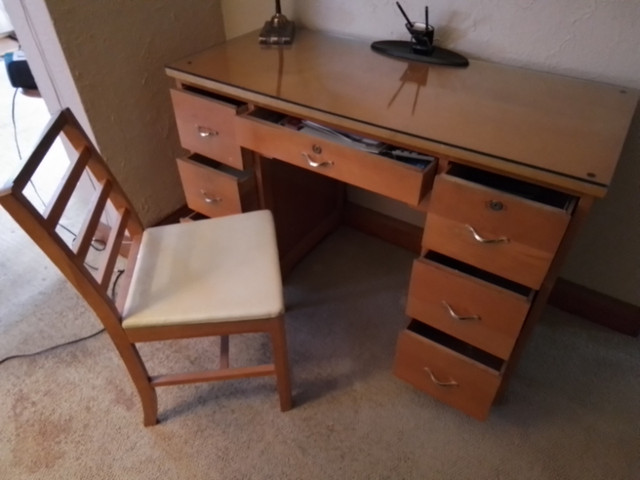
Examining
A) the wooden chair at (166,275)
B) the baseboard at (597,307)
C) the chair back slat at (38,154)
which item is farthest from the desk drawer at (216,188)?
the baseboard at (597,307)

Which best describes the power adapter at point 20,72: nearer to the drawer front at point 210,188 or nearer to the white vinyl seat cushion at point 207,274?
the drawer front at point 210,188

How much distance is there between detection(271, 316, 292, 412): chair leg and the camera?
1034 millimetres

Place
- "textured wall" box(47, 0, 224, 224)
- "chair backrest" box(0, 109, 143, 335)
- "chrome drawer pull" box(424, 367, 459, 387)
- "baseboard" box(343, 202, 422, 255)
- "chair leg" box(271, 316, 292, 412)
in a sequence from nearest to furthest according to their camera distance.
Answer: "chair backrest" box(0, 109, 143, 335) < "chair leg" box(271, 316, 292, 412) < "chrome drawer pull" box(424, 367, 459, 387) < "textured wall" box(47, 0, 224, 224) < "baseboard" box(343, 202, 422, 255)

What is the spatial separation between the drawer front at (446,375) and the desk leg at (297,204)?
568 millimetres

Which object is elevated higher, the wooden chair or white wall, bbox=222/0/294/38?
white wall, bbox=222/0/294/38

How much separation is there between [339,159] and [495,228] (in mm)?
357

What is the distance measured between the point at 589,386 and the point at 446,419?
1.42 feet

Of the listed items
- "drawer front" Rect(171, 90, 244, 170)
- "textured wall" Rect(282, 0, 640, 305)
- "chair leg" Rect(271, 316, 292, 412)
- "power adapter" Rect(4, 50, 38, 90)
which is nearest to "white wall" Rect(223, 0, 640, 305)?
Answer: "textured wall" Rect(282, 0, 640, 305)

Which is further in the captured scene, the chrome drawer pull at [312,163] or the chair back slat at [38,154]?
the chrome drawer pull at [312,163]

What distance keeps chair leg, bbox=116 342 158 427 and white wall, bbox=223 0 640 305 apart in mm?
1080

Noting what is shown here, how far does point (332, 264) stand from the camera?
1.70m

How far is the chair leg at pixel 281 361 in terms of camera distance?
3.39 ft

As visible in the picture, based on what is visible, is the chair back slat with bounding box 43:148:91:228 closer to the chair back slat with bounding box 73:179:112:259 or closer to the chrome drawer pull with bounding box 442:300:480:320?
the chair back slat with bounding box 73:179:112:259

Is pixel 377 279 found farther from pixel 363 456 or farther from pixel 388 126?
pixel 388 126
